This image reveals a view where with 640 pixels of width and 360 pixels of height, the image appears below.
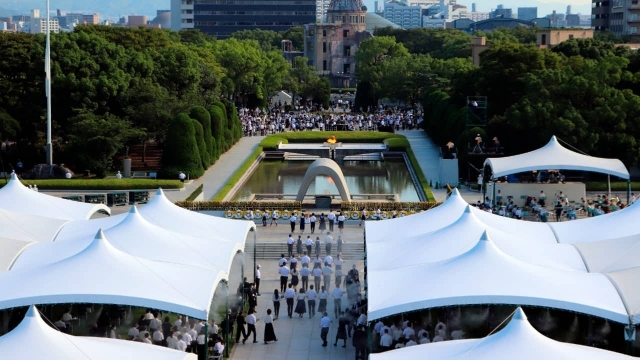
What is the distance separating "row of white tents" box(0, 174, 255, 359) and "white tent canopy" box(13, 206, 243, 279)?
24 millimetres

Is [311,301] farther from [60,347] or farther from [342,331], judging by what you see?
[60,347]

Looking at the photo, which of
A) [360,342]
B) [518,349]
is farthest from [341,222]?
[518,349]

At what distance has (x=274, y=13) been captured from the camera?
197 meters

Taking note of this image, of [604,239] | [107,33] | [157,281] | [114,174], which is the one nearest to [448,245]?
[604,239]

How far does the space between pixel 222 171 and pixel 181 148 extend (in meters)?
4.37

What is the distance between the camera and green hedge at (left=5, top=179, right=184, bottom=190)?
1898 inches

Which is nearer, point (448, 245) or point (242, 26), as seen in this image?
point (448, 245)

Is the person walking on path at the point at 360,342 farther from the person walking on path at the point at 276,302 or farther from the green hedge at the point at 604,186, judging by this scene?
the green hedge at the point at 604,186

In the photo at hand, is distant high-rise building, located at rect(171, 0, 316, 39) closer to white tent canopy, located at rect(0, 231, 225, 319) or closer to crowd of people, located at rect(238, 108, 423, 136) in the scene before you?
crowd of people, located at rect(238, 108, 423, 136)

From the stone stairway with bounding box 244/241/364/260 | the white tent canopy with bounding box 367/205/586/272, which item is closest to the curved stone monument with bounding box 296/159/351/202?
the stone stairway with bounding box 244/241/364/260

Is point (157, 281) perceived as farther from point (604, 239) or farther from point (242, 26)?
point (242, 26)

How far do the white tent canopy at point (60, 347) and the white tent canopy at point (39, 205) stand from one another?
1492 centimetres

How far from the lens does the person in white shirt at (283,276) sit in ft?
95.3

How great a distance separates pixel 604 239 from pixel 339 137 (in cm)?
4502
